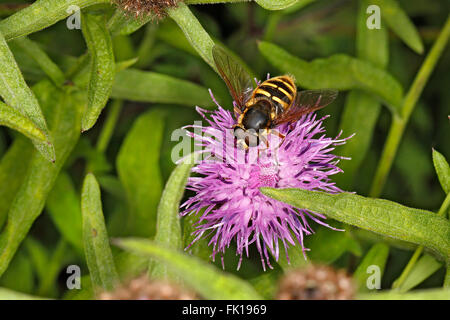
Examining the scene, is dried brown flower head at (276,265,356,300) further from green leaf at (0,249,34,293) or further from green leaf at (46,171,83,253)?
green leaf at (0,249,34,293)

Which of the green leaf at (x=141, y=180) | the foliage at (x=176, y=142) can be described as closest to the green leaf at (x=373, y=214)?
the foliage at (x=176, y=142)

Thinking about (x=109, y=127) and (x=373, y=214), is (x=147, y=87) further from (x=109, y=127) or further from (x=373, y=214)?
(x=373, y=214)

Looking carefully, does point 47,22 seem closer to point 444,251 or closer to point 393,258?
point 444,251

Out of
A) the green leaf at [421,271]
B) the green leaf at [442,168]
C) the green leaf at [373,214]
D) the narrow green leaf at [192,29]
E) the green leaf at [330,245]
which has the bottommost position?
the green leaf at [421,271]

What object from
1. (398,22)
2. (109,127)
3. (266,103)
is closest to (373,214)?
(266,103)

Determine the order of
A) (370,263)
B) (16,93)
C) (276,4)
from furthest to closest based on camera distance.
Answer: (370,263)
(276,4)
(16,93)

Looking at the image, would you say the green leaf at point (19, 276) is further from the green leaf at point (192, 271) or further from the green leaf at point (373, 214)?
the green leaf at point (192, 271)
